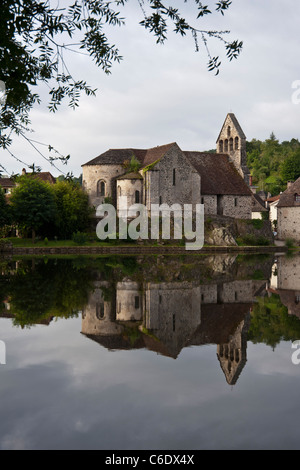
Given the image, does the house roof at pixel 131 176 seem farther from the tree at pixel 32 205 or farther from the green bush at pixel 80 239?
the green bush at pixel 80 239

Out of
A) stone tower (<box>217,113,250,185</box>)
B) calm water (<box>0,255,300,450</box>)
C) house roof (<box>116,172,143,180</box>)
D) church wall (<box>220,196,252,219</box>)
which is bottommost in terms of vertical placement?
calm water (<box>0,255,300,450</box>)

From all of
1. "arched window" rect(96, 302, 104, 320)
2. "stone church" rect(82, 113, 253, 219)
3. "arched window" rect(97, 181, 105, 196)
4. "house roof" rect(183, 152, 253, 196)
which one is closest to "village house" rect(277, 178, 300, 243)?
"stone church" rect(82, 113, 253, 219)

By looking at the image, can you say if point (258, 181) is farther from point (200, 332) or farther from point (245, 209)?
point (200, 332)

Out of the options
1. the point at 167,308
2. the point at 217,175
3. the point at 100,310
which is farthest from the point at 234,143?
the point at 100,310

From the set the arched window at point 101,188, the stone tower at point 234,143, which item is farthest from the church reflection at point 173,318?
the stone tower at point 234,143

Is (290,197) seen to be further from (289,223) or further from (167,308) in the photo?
(167,308)

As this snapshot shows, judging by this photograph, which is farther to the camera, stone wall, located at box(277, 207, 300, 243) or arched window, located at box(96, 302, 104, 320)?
stone wall, located at box(277, 207, 300, 243)

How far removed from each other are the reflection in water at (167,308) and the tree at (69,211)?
29.1 m

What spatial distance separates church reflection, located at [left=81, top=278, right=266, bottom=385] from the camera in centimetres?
993

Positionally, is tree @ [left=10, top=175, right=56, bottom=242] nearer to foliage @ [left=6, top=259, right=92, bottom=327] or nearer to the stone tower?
foliage @ [left=6, top=259, right=92, bottom=327]

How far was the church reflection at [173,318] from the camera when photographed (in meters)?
9.93

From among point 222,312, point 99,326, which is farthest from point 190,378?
point 222,312

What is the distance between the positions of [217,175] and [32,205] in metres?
25.9

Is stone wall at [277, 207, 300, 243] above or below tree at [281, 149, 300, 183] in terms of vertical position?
below
